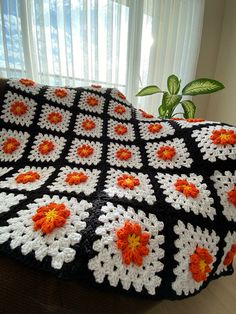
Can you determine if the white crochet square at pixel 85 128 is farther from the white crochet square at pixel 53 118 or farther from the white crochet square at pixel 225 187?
the white crochet square at pixel 225 187

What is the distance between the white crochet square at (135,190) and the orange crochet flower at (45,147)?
0.23 metres

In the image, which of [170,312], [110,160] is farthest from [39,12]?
[170,312]

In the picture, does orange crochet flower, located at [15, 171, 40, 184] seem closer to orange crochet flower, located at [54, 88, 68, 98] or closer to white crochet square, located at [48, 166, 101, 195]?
white crochet square, located at [48, 166, 101, 195]

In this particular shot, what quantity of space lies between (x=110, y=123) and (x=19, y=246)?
56 cm

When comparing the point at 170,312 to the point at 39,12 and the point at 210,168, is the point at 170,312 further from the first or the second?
the point at 39,12

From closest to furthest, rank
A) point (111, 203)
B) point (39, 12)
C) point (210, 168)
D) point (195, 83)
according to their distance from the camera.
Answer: point (111, 203) < point (210, 168) < point (39, 12) < point (195, 83)

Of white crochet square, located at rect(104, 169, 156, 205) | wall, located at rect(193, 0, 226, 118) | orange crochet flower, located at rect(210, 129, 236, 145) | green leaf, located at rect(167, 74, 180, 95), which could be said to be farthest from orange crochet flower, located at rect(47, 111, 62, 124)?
wall, located at rect(193, 0, 226, 118)

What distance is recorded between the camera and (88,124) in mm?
787

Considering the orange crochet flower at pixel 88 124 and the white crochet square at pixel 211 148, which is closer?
the white crochet square at pixel 211 148

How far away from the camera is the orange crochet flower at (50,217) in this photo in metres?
0.38

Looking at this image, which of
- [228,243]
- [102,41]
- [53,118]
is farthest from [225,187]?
[102,41]

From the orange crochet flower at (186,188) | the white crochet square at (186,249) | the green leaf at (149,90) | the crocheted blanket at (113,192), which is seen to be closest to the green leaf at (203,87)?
the green leaf at (149,90)

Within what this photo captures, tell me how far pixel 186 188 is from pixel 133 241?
0.69ft

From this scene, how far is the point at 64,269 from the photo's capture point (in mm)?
333
